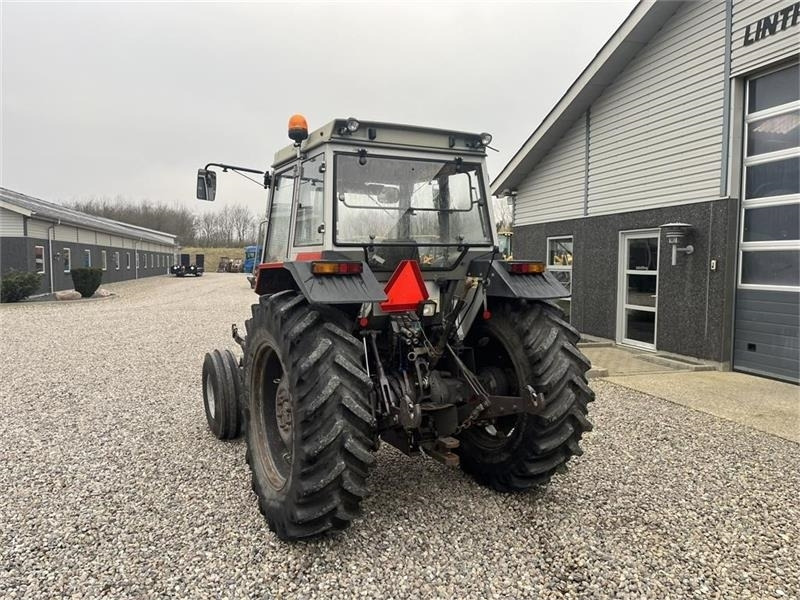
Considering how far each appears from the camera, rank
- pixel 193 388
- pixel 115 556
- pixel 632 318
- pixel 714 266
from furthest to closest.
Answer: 1. pixel 632 318
2. pixel 714 266
3. pixel 193 388
4. pixel 115 556

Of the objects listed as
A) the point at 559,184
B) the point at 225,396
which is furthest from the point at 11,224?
the point at 225,396

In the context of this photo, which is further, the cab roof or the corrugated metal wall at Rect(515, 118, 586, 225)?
the corrugated metal wall at Rect(515, 118, 586, 225)

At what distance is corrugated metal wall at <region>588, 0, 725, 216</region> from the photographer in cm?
787

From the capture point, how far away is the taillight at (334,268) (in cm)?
312

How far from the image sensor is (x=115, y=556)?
303 cm

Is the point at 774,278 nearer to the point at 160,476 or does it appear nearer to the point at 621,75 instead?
the point at 621,75

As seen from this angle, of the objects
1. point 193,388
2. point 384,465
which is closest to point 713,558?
point 384,465

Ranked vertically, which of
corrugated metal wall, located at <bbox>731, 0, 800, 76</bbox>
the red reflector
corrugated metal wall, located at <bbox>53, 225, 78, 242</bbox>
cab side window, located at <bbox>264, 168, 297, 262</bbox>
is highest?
corrugated metal wall, located at <bbox>731, 0, 800, 76</bbox>

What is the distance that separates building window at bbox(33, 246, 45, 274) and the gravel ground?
19.4 meters

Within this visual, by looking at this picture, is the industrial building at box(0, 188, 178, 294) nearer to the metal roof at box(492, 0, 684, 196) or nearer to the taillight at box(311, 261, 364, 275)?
the metal roof at box(492, 0, 684, 196)

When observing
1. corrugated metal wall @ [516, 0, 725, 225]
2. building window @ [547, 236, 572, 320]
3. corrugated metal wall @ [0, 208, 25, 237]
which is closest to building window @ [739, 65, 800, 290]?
corrugated metal wall @ [516, 0, 725, 225]

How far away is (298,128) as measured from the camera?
3.80m

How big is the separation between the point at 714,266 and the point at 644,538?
5.67 metres

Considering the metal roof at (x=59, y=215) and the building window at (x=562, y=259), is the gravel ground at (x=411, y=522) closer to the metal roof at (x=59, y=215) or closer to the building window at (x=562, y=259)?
the building window at (x=562, y=259)
